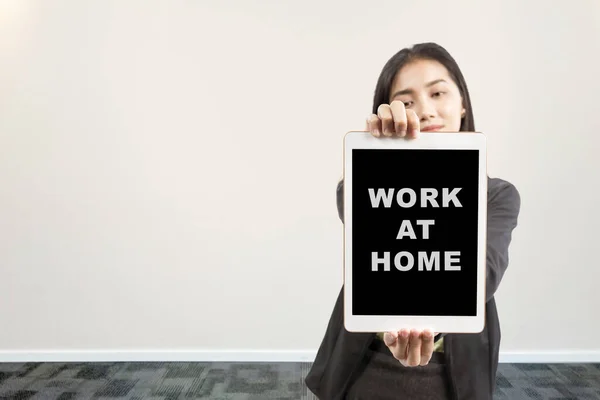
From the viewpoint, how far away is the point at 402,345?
541mm

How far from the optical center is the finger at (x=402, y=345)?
532mm

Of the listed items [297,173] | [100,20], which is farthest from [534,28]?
[100,20]

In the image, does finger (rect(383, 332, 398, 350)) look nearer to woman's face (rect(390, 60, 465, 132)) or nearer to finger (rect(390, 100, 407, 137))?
finger (rect(390, 100, 407, 137))

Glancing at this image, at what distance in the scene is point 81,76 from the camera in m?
2.76

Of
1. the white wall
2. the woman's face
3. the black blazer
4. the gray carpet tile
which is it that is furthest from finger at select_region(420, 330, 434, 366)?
the white wall

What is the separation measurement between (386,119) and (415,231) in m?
0.13

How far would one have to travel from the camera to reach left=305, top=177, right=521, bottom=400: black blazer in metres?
0.69

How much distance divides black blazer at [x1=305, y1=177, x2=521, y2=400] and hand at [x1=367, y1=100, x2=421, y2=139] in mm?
159

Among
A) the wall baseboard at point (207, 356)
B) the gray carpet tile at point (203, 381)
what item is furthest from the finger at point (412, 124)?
the wall baseboard at point (207, 356)

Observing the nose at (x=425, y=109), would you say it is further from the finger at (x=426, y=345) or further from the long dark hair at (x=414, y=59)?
the finger at (x=426, y=345)

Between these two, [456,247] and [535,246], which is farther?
[535,246]

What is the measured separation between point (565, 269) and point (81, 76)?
3056 mm

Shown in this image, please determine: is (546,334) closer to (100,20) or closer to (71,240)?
(71,240)

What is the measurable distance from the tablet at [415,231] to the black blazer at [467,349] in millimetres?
120
